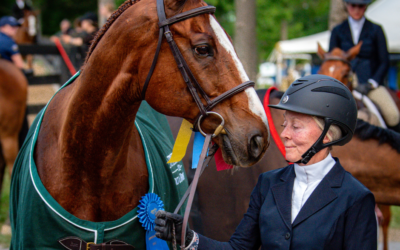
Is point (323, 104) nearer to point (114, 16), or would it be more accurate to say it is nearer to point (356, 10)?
point (114, 16)

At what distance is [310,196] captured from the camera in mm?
1824

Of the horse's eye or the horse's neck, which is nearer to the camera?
the horse's eye

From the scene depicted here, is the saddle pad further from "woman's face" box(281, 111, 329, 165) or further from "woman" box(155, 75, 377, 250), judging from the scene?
"woman's face" box(281, 111, 329, 165)

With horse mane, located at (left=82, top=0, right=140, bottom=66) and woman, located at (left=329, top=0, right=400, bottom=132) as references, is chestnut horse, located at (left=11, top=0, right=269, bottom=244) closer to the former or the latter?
horse mane, located at (left=82, top=0, right=140, bottom=66)

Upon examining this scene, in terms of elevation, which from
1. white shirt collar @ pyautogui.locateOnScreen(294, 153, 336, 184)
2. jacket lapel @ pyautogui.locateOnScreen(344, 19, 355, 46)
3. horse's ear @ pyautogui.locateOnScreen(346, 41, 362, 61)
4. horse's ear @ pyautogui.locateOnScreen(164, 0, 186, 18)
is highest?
jacket lapel @ pyautogui.locateOnScreen(344, 19, 355, 46)

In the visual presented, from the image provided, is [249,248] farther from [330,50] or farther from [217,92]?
[330,50]

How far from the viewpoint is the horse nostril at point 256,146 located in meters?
1.92

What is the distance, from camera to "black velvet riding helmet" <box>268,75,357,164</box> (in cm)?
187

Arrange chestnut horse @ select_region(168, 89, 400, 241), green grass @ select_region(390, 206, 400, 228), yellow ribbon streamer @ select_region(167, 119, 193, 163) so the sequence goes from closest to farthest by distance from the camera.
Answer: yellow ribbon streamer @ select_region(167, 119, 193, 163)
chestnut horse @ select_region(168, 89, 400, 241)
green grass @ select_region(390, 206, 400, 228)

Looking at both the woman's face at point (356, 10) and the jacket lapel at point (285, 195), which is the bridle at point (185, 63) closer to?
the jacket lapel at point (285, 195)

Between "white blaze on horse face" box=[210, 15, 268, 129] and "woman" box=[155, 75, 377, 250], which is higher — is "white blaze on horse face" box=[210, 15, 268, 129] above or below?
above

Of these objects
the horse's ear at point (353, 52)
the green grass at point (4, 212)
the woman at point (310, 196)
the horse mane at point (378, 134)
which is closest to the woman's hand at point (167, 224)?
the woman at point (310, 196)

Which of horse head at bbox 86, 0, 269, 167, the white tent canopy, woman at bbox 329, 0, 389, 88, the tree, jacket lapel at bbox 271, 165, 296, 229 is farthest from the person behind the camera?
the white tent canopy

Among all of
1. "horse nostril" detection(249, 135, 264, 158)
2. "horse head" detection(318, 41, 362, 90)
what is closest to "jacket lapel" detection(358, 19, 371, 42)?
"horse head" detection(318, 41, 362, 90)
